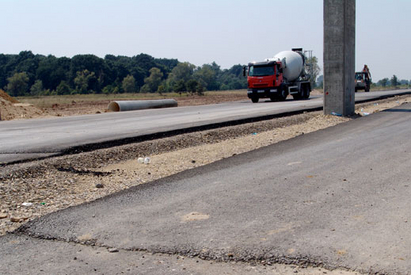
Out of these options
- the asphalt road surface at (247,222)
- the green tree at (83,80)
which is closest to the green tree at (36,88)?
the green tree at (83,80)

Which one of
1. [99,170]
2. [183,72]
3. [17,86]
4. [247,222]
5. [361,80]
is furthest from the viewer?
[183,72]

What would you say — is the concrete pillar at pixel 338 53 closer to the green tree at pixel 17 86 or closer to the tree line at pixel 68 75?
the tree line at pixel 68 75

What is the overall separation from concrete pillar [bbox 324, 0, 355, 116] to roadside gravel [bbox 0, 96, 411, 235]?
194 inches

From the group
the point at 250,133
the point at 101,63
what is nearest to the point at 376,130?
the point at 250,133

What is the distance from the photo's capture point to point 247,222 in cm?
568

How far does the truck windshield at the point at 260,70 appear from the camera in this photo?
116 feet

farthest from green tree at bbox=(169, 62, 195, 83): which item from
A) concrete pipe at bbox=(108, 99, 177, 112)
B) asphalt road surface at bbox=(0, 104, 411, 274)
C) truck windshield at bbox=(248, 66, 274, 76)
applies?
asphalt road surface at bbox=(0, 104, 411, 274)

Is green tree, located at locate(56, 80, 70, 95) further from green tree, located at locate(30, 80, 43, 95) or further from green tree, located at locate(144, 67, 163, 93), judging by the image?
green tree, located at locate(144, 67, 163, 93)

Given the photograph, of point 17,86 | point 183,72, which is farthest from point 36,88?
point 183,72

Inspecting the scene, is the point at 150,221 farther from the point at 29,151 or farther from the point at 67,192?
the point at 29,151

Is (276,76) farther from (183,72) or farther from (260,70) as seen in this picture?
(183,72)

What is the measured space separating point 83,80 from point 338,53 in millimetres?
87271

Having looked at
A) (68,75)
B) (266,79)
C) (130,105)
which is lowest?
(130,105)

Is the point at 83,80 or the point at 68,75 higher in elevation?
the point at 68,75
